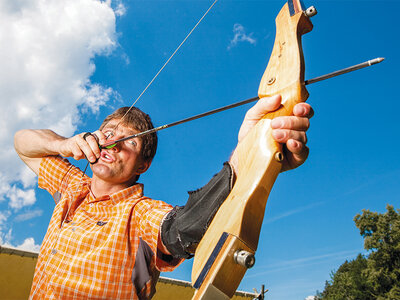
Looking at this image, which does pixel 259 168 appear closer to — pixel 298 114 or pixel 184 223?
pixel 298 114

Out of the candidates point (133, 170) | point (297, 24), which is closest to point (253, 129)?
point (297, 24)

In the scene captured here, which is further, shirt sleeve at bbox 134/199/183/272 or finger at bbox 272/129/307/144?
shirt sleeve at bbox 134/199/183/272

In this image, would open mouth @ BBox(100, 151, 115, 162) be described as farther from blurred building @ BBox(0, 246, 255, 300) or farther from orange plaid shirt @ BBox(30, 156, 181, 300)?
blurred building @ BBox(0, 246, 255, 300)

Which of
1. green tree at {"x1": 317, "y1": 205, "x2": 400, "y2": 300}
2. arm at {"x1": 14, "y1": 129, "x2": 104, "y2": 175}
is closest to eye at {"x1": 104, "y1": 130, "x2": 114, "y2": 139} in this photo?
arm at {"x1": 14, "y1": 129, "x2": 104, "y2": 175}

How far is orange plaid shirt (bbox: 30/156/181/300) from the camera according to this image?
141cm

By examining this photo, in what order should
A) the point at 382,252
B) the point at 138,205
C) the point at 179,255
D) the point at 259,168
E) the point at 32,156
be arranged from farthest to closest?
the point at 382,252 → the point at 32,156 → the point at 138,205 → the point at 179,255 → the point at 259,168

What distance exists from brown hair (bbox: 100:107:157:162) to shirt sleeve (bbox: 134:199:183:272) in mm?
611

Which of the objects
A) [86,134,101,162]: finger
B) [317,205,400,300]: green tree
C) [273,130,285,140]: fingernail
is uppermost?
[317,205,400,300]: green tree

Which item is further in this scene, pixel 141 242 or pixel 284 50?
pixel 141 242

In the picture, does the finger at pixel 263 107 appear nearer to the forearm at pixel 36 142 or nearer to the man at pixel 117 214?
the man at pixel 117 214

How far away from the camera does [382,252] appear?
49.2 feet

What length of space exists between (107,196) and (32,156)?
846mm

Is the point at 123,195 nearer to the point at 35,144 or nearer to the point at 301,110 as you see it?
the point at 35,144

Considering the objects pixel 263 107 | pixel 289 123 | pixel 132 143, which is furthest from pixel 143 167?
pixel 289 123
